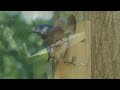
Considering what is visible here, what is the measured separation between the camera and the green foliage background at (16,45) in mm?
4180

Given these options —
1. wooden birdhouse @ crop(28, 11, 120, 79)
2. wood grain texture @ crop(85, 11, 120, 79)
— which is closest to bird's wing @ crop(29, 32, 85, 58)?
wooden birdhouse @ crop(28, 11, 120, 79)

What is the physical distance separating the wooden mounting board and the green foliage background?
293mm

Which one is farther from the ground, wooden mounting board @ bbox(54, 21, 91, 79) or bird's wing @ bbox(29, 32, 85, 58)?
bird's wing @ bbox(29, 32, 85, 58)

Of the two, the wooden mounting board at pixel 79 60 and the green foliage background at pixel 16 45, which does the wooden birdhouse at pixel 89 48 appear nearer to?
the wooden mounting board at pixel 79 60

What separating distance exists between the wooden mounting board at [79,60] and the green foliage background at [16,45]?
0.96 feet

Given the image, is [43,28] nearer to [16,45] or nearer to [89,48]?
[16,45]

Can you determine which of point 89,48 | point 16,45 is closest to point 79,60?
point 89,48

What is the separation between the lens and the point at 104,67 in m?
4.19

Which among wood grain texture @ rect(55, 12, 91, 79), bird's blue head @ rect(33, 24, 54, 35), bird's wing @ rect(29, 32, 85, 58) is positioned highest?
bird's blue head @ rect(33, 24, 54, 35)

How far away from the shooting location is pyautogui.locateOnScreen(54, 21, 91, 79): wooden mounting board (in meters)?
4.16

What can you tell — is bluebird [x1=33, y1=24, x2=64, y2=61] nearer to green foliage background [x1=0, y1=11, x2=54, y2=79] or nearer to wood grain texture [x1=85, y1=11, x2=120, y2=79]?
green foliage background [x1=0, y1=11, x2=54, y2=79]

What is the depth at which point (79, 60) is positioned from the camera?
4.16 m

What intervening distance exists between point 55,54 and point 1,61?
767 millimetres
